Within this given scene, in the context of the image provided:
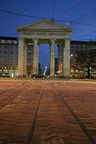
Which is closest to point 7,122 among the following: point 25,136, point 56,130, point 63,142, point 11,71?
point 25,136

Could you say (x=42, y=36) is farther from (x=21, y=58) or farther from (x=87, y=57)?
(x=87, y=57)

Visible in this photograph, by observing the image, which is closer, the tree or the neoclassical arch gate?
the neoclassical arch gate

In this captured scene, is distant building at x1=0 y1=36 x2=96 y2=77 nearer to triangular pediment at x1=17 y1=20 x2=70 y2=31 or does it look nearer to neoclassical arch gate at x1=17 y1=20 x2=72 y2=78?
neoclassical arch gate at x1=17 y1=20 x2=72 y2=78

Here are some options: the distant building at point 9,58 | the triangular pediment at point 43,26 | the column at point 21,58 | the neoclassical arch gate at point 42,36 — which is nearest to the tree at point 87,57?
the neoclassical arch gate at point 42,36

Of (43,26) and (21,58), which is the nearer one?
(21,58)

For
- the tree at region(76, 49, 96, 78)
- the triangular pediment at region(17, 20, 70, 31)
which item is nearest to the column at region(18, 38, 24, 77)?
the triangular pediment at region(17, 20, 70, 31)

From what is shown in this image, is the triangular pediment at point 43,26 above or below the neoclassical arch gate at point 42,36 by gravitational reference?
above

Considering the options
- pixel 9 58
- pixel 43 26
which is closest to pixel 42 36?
pixel 43 26

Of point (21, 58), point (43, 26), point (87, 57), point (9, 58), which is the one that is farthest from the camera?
point (9, 58)

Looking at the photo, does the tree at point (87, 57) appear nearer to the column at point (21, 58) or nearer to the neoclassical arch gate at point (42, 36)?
the neoclassical arch gate at point (42, 36)

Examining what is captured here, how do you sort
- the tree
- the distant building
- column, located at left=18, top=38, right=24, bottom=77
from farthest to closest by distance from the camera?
the distant building, the tree, column, located at left=18, top=38, right=24, bottom=77

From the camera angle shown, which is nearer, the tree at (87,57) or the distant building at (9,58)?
the tree at (87,57)

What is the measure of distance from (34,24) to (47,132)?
48754 mm

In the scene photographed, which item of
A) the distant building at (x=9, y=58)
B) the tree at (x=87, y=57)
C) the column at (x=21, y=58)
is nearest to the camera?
the column at (x=21, y=58)
